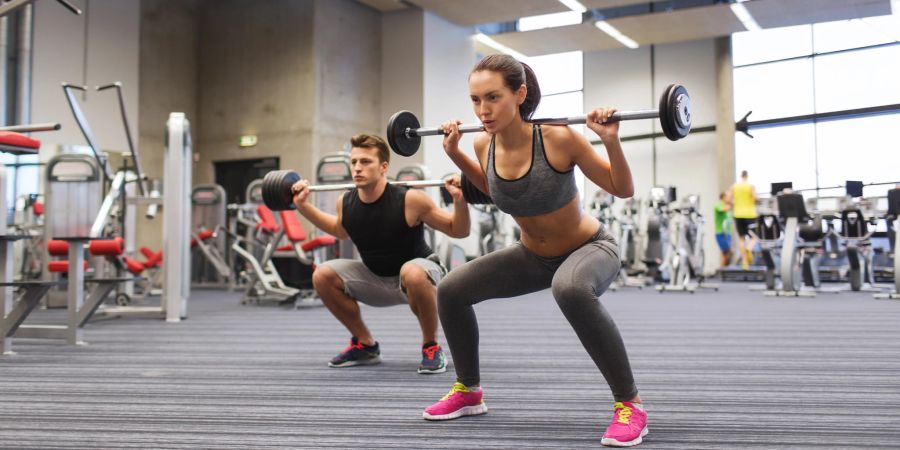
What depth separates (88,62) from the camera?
10.1 meters

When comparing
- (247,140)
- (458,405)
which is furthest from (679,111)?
(247,140)

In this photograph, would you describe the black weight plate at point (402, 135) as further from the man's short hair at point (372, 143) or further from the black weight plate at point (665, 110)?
the black weight plate at point (665, 110)

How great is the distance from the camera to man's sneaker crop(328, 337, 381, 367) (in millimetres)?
3037

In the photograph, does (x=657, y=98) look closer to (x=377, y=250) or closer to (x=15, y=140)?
(x=377, y=250)

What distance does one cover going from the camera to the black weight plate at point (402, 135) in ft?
7.39

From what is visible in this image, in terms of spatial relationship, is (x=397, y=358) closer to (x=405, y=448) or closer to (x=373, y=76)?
(x=405, y=448)

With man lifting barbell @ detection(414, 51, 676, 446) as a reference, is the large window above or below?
above

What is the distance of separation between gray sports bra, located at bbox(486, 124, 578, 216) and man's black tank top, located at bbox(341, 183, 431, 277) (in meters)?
1.09

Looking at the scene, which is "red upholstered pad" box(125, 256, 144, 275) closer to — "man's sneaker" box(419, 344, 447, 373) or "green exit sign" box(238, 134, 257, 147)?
"green exit sign" box(238, 134, 257, 147)

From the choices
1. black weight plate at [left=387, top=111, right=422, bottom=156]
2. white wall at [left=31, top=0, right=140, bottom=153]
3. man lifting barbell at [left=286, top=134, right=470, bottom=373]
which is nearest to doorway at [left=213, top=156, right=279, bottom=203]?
white wall at [left=31, top=0, right=140, bottom=153]

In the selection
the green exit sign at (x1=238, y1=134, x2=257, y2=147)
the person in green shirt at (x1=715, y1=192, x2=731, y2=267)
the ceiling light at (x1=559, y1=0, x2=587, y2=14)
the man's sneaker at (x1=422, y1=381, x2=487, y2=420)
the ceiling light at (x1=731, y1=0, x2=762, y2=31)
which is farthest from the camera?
the person in green shirt at (x1=715, y1=192, x2=731, y2=267)

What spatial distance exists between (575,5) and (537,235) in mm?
9473

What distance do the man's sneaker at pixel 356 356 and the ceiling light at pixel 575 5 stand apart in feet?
27.4

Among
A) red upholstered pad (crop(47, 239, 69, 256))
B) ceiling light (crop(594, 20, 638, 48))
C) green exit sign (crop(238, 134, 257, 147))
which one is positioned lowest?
red upholstered pad (crop(47, 239, 69, 256))
